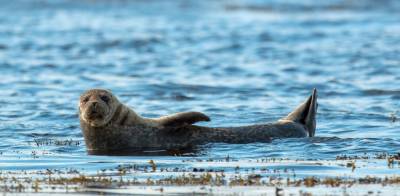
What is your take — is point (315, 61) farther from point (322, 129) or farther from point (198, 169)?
point (198, 169)

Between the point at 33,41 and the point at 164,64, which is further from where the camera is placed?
the point at 33,41

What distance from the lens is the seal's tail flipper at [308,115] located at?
46.7 feet

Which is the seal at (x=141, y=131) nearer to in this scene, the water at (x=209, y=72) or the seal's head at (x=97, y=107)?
the seal's head at (x=97, y=107)

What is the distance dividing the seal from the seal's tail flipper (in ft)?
1.82

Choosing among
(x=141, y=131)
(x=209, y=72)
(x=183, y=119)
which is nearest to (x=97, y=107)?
(x=141, y=131)

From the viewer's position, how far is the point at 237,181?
10172 mm

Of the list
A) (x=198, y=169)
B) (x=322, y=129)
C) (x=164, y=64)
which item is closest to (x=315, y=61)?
(x=164, y=64)

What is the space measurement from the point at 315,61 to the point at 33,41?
9068 mm

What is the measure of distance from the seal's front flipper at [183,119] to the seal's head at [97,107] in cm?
66

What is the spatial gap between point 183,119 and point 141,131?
566 mm

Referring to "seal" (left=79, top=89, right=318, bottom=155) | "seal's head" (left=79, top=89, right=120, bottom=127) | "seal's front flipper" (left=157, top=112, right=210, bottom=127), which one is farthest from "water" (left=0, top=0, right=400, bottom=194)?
"seal's head" (left=79, top=89, right=120, bottom=127)

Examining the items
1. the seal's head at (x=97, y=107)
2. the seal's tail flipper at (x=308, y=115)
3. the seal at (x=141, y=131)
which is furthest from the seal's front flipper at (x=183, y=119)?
the seal's tail flipper at (x=308, y=115)

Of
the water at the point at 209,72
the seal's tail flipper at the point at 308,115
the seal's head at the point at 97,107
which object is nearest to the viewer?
the seal's head at the point at 97,107

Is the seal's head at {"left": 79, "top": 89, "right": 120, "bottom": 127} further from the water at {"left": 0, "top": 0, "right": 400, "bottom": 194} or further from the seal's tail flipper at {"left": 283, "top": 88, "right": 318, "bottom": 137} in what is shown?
the seal's tail flipper at {"left": 283, "top": 88, "right": 318, "bottom": 137}
